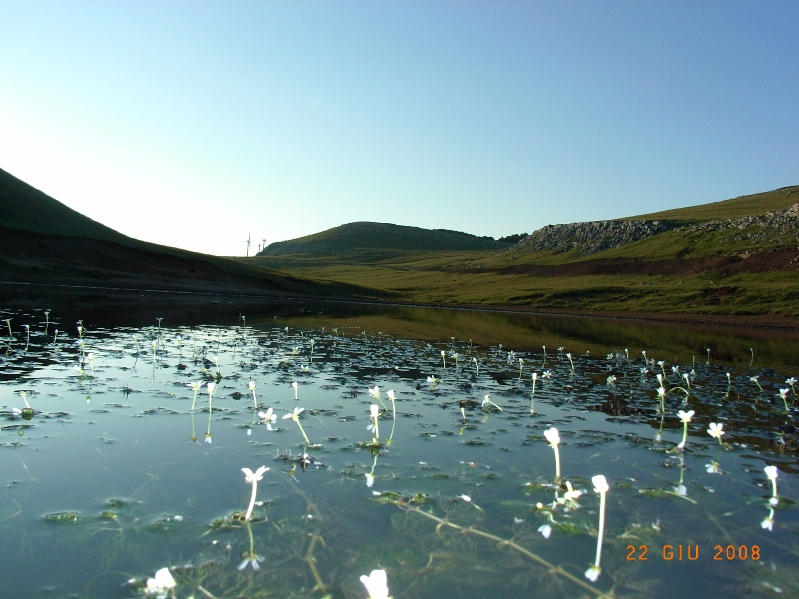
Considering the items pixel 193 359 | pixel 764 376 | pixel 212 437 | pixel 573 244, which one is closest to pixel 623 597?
pixel 212 437

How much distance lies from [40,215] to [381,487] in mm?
86301

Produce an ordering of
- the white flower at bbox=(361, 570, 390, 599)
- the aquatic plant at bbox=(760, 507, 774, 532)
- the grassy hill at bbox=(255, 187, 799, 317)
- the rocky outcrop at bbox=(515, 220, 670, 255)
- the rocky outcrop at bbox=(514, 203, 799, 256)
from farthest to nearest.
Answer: the rocky outcrop at bbox=(515, 220, 670, 255), the rocky outcrop at bbox=(514, 203, 799, 256), the grassy hill at bbox=(255, 187, 799, 317), the aquatic plant at bbox=(760, 507, 774, 532), the white flower at bbox=(361, 570, 390, 599)

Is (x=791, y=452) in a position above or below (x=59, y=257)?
below

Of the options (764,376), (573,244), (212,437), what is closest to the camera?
(212,437)

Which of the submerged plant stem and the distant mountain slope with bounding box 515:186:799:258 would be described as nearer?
the submerged plant stem

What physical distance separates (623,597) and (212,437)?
668cm

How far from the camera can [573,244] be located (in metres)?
115

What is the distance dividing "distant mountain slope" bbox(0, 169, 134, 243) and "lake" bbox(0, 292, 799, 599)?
6783cm

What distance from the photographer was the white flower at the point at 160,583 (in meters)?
4.32

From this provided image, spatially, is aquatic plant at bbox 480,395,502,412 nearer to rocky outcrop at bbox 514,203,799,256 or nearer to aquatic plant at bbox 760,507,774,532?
aquatic plant at bbox 760,507,774,532

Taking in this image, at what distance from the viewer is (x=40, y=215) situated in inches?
3056

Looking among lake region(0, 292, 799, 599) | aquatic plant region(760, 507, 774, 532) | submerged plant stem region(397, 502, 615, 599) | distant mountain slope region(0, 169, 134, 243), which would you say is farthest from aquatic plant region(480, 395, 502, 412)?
distant mountain slope region(0, 169, 134, 243)

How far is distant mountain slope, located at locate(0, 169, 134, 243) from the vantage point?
2876 inches

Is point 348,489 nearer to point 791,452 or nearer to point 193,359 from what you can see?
point 791,452
